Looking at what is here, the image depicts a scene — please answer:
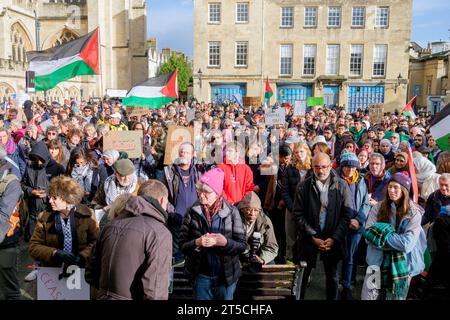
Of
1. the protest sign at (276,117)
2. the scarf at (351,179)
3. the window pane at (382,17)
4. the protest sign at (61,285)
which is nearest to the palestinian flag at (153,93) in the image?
the protest sign at (276,117)

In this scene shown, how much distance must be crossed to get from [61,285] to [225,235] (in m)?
1.53

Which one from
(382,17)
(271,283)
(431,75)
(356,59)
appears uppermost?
(382,17)

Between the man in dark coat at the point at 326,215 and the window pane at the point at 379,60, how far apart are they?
29.8m

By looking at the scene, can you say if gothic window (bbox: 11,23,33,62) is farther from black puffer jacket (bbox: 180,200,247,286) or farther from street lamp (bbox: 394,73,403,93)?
black puffer jacket (bbox: 180,200,247,286)

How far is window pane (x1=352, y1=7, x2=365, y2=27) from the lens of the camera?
3106 centimetres

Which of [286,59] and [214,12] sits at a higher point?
[214,12]

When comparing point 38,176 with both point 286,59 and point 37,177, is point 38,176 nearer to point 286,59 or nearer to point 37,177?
point 37,177

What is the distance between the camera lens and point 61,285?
142 inches

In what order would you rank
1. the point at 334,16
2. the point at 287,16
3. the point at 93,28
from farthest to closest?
the point at 93,28 → the point at 287,16 → the point at 334,16

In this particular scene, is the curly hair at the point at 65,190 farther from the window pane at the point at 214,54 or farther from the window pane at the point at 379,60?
the window pane at the point at 379,60

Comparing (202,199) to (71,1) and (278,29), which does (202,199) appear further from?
(71,1)

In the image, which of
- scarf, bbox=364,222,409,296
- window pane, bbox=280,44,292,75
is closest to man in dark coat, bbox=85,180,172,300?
scarf, bbox=364,222,409,296

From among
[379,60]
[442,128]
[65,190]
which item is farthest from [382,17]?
[65,190]

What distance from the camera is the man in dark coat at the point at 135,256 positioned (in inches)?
109
